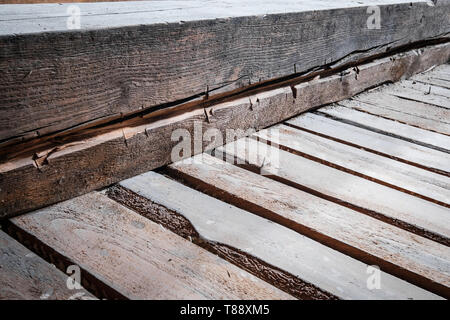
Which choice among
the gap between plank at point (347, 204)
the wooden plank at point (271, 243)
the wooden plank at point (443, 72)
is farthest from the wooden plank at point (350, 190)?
the wooden plank at point (443, 72)

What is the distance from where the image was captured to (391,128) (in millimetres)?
1886

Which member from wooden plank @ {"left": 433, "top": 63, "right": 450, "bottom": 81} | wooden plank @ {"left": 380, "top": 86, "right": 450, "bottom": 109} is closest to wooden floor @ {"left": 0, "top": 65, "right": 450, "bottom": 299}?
wooden plank @ {"left": 380, "top": 86, "right": 450, "bottom": 109}

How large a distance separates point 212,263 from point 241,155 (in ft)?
2.04

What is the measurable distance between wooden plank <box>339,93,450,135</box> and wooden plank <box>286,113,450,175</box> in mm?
262

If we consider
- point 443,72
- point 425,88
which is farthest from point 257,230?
point 443,72

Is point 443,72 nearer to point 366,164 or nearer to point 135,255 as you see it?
point 366,164

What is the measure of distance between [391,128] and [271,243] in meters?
1.08

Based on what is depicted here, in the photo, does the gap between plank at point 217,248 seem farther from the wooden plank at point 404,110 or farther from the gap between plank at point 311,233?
the wooden plank at point 404,110

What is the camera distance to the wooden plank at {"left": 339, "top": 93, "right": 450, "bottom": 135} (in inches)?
77.4

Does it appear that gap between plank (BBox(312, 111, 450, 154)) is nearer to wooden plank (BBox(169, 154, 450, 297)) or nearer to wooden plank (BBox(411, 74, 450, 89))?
wooden plank (BBox(169, 154, 450, 297))

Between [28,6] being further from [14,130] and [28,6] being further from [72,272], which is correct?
[72,272]

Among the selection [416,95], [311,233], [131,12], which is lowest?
[311,233]

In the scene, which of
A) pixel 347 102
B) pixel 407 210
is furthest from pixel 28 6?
pixel 347 102
